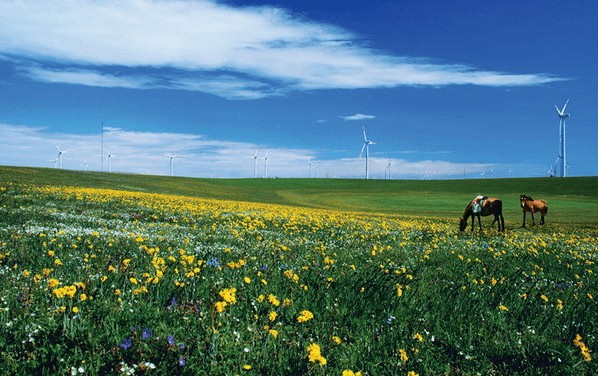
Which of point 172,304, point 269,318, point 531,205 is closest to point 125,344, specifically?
point 172,304

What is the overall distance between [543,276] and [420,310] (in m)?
5.49

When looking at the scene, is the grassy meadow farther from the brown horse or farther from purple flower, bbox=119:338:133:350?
the brown horse

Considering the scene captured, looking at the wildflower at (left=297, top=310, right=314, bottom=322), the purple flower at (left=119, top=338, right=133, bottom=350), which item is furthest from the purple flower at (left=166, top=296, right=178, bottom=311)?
the wildflower at (left=297, top=310, right=314, bottom=322)

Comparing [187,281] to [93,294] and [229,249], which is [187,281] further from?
[229,249]

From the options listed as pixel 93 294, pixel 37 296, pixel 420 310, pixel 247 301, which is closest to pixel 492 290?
pixel 420 310

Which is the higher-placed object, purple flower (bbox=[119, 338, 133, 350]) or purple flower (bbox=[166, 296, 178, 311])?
purple flower (bbox=[119, 338, 133, 350])

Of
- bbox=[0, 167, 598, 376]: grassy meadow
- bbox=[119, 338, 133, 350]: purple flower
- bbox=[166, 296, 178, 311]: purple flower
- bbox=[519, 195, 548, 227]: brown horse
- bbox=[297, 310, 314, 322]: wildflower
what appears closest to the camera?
bbox=[119, 338, 133, 350]: purple flower

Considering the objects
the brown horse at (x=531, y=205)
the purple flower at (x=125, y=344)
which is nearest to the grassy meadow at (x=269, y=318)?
the purple flower at (x=125, y=344)

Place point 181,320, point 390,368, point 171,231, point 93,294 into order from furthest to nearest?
point 171,231 < point 93,294 < point 181,320 < point 390,368

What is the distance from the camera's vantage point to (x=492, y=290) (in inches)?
313

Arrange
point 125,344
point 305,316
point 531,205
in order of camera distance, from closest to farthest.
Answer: point 125,344, point 305,316, point 531,205

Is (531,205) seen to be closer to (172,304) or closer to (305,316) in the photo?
(305,316)

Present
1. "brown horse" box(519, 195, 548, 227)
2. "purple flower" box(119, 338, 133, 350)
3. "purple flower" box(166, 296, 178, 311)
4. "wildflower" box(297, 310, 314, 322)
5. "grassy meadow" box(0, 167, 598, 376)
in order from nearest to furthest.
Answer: "purple flower" box(119, 338, 133, 350)
"grassy meadow" box(0, 167, 598, 376)
"wildflower" box(297, 310, 314, 322)
"purple flower" box(166, 296, 178, 311)
"brown horse" box(519, 195, 548, 227)

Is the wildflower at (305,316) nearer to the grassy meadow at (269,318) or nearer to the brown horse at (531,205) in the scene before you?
the grassy meadow at (269,318)
